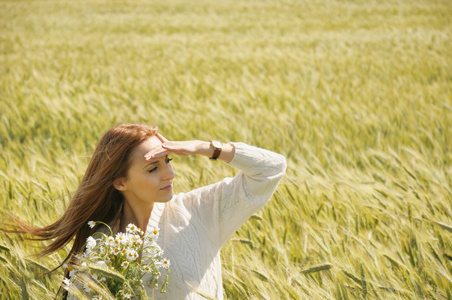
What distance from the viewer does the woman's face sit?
1605mm

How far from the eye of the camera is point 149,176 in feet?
5.27

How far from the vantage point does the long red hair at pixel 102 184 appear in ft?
5.27

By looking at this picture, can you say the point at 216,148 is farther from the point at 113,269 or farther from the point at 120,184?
the point at 113,269

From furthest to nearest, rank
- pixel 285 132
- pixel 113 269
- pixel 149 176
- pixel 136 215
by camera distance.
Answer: pixel 285 132 → pixel 136 215 → pixel 149 176 → pixel 113 269

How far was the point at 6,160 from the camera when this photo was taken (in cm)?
341

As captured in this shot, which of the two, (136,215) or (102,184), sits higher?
(102,184)

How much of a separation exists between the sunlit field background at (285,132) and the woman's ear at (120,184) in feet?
1.41

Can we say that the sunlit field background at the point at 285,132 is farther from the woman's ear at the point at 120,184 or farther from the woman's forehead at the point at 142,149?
the woman's forehead at the point at 142,149

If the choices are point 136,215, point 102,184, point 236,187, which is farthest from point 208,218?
point 102,184

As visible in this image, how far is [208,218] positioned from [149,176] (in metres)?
0.28

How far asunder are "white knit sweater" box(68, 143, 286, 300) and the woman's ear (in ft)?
0.49

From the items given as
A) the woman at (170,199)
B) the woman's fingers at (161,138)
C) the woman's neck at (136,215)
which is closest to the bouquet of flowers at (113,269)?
the woman at (170,199)

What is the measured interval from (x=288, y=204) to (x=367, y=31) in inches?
454

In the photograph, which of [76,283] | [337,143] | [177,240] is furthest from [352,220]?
[337,143]
